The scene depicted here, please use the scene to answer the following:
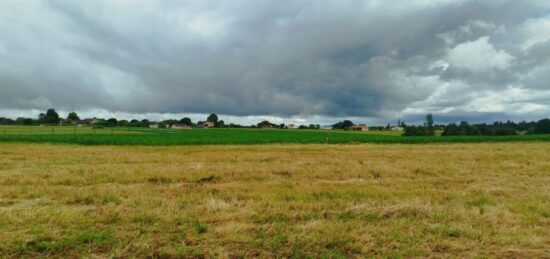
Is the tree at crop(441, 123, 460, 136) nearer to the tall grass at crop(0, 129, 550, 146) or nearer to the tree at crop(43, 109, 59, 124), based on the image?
the tall grass at crop(0, 129, 550, 146)

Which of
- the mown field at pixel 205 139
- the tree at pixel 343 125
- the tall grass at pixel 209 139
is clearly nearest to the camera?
the tall grass at pixel 209 139

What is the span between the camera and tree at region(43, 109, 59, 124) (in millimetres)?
120938

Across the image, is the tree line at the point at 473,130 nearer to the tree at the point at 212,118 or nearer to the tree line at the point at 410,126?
the tree line at the point at 410,126

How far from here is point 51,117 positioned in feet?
407

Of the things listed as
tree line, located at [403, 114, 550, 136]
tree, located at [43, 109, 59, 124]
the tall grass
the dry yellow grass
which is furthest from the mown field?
tree, located at [43, 109, 59, 124]

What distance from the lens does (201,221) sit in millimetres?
4500

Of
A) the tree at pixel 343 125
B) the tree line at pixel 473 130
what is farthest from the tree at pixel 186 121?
the tree line at pixel 473 130

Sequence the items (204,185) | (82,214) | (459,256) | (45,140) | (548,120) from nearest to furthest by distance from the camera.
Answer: (459,256), (82,214), (204,185), (45,140), (548,120)

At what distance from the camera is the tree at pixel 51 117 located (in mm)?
120938

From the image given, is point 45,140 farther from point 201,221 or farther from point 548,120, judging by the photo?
point 548,120

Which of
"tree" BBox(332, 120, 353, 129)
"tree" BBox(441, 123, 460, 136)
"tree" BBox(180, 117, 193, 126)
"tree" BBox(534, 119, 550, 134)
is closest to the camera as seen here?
"tree" BBox(534, 119, 550, 134)

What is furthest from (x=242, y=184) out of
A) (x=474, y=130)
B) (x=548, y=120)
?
(x=548, y=120)

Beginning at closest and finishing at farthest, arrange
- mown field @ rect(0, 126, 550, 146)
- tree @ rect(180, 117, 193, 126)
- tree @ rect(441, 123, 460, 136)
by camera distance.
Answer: mown field @ rect(0, 126, 550, 146) < tree @ rect(441, 123, 460, 136) < tree @ rect(180, 117, 193, 126)

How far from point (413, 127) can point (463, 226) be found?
284ft
